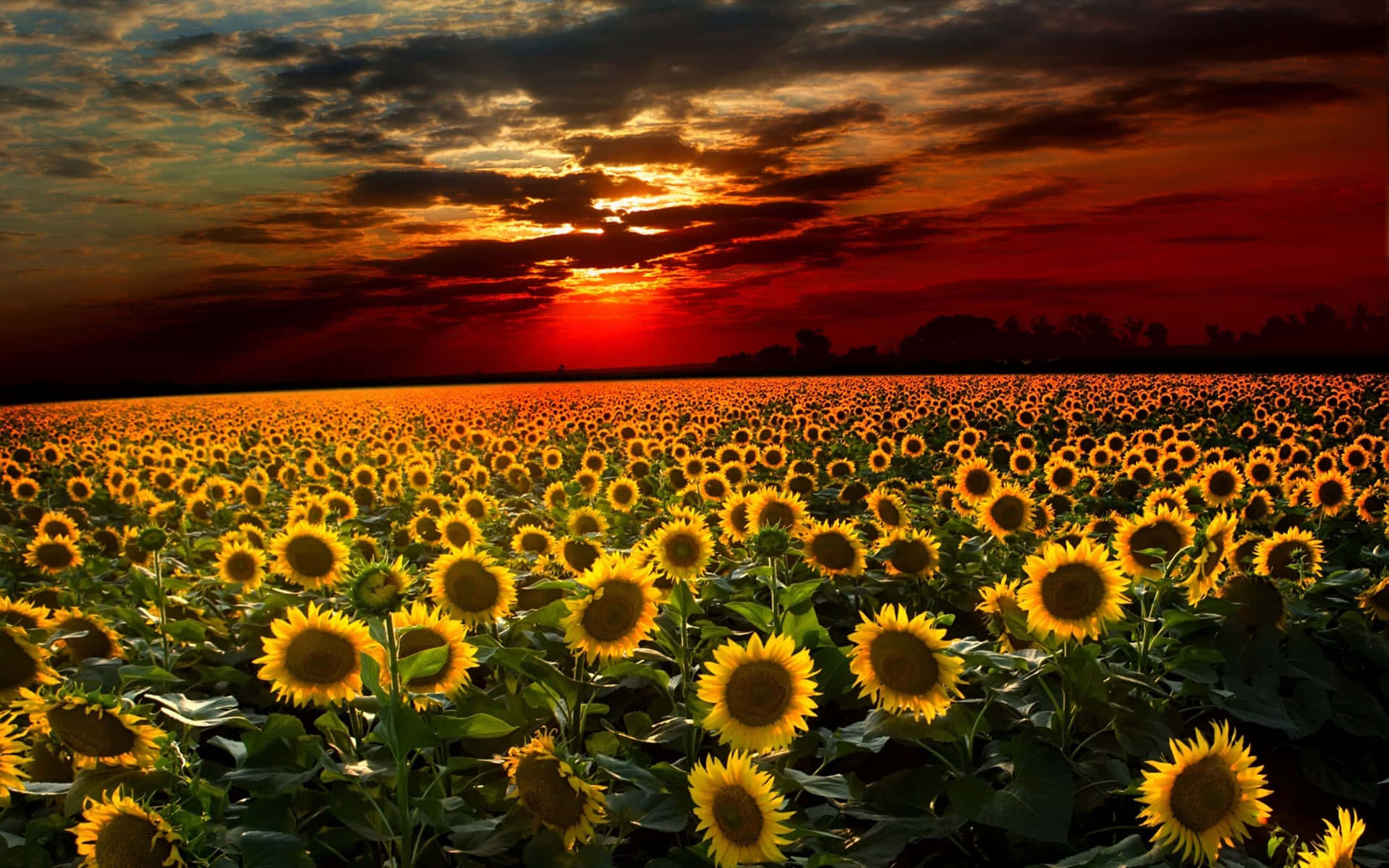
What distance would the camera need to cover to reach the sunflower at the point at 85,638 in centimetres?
508

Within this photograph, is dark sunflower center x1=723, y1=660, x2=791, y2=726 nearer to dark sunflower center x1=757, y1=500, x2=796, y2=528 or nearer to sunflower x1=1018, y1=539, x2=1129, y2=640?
sunflower x1=1018, y1=539, x2=1129, y2=640

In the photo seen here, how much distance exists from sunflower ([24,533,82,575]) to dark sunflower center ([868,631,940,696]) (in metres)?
6.53

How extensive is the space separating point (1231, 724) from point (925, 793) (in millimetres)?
3450

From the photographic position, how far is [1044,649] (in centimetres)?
409

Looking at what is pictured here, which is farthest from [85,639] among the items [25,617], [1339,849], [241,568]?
[1339,849]

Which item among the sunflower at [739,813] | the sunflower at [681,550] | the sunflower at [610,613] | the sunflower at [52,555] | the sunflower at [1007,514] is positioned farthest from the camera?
the sunflower at [52,555]

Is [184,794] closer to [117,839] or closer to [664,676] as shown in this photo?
[117,839]

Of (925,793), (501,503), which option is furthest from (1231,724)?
(501,503)

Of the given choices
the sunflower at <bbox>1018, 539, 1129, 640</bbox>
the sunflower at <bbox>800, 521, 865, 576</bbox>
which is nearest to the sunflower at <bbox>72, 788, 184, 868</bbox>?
the sunflower at <bbox>1018, 539, 1129, 640</bbox>

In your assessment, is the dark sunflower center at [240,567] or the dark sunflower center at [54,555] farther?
the dark sunflower center at [54,555]

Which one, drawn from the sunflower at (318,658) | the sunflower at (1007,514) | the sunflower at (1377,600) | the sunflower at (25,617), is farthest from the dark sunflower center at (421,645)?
the sunflower at (1377,600)

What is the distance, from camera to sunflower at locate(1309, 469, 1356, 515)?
8602 mm

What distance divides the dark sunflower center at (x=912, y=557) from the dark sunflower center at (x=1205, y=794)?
8.92ft

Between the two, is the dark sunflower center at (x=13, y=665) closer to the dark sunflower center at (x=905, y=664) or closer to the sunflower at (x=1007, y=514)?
the dark sunflower center at (x=905, y=664)
